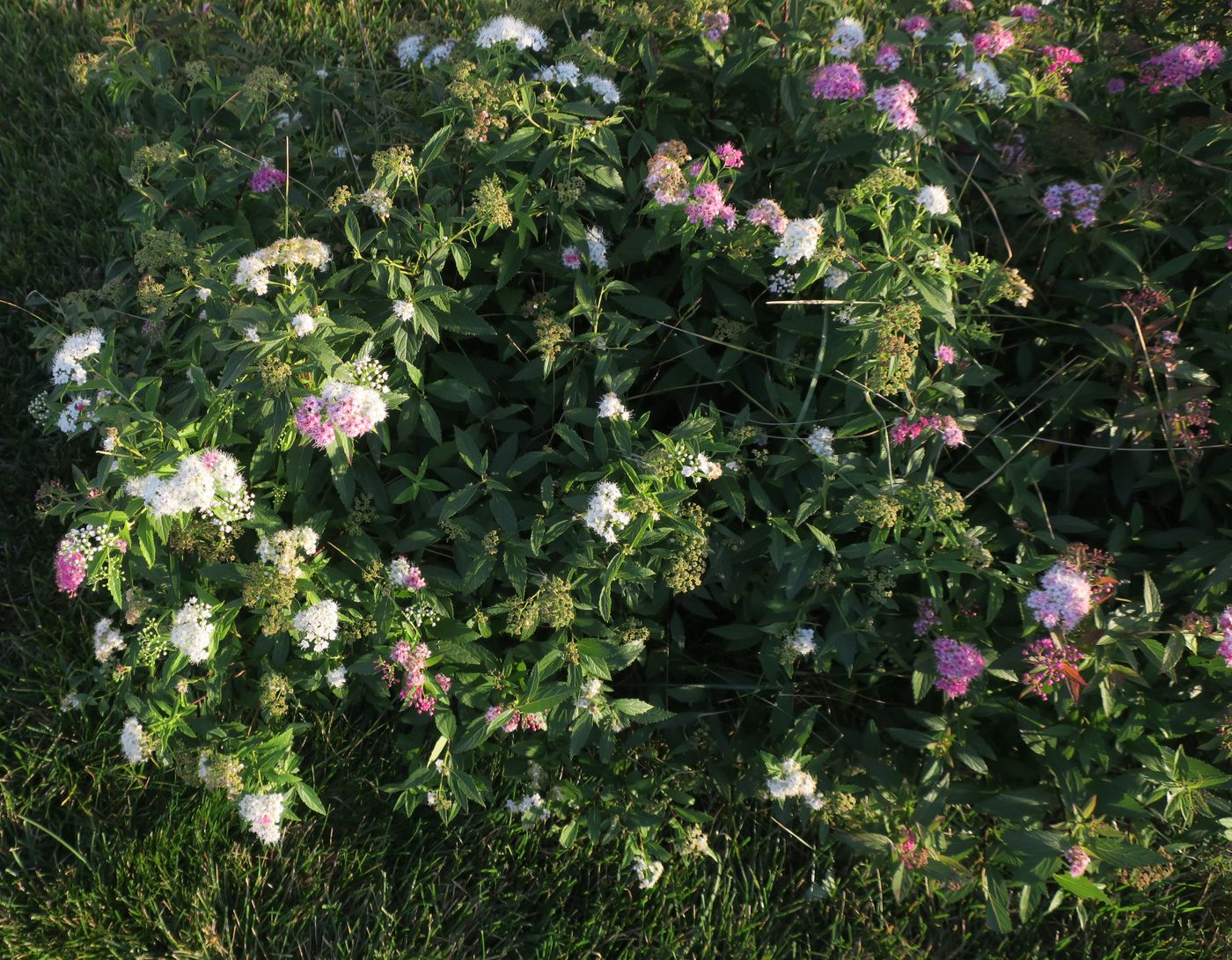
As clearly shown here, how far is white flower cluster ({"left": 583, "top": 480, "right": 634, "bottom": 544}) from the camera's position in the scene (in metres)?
1.89

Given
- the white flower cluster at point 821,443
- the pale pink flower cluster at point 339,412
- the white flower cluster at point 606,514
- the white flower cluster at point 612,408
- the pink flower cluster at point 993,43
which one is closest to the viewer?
the pale pink flower cluster at point 339,412

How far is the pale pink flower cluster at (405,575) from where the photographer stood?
2.01 metres

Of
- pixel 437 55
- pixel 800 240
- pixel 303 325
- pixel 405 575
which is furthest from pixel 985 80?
pixel 405 575

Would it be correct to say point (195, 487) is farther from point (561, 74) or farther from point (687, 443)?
point (561, 74)

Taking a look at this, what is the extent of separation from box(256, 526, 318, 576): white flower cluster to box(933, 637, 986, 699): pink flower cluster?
1.42m

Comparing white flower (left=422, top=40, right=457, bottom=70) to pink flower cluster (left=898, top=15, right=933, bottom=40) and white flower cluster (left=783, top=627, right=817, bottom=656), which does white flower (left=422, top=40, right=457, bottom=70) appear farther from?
white flower cluster (left=783, top=627, right=817, bottom=656)

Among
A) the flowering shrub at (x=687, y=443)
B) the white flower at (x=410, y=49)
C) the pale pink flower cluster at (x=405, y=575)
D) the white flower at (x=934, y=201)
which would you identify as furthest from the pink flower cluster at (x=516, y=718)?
the white flower at (x=410, y=49)

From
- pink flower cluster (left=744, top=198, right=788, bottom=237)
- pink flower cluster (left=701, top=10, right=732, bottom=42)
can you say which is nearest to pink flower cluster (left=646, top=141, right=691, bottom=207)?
pink flower cluster (left=744, top=198, right=788, bottom=237)

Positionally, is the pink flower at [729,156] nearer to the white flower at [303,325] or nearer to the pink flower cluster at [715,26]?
the pink flower cluster at [715,26]

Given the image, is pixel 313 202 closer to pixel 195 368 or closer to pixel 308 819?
pixel 195 368

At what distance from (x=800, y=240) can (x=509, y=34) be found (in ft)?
2.86

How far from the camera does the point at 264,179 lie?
89.7 inches

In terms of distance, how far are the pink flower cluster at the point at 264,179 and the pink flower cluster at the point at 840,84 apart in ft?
4.38

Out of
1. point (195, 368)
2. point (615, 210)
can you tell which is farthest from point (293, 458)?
point (615, 210)
